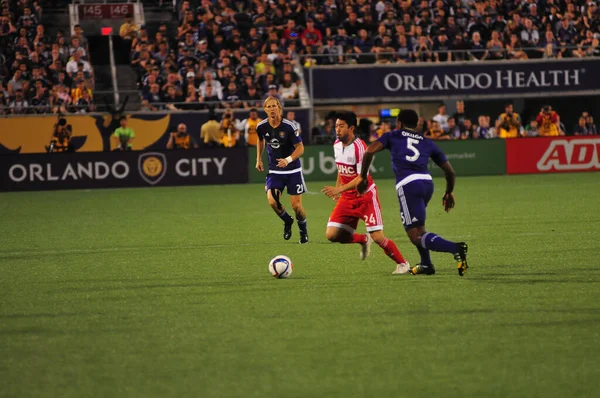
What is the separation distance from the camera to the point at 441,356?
6.57 m

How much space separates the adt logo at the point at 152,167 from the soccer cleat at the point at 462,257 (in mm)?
18872

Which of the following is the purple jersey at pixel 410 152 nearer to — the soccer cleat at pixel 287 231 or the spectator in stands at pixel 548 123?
the soccer cleat at pixel 287 231

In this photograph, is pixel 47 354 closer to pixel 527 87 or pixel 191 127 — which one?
pixel 191 127

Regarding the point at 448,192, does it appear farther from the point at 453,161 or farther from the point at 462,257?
the point at 453,161

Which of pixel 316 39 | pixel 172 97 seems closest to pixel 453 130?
pixel 316 39

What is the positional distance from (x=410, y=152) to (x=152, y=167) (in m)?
18.7

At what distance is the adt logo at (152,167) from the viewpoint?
2794cm

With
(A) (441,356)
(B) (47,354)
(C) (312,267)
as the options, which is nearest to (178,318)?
(B) (47,354)

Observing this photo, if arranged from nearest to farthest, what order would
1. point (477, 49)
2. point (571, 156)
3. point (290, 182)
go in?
1. point (290, 182)
2. point (571, 156)
3. point (477, 49)

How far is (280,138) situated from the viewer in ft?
48.4

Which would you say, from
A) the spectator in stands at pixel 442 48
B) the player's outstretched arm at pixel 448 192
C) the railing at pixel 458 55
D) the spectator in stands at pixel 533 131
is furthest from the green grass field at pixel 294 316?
the spectator in stands at pixel 442 48

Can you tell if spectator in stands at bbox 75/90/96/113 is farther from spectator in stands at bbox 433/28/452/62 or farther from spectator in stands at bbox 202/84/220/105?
spectator in stands at bbox 433/28/452/62

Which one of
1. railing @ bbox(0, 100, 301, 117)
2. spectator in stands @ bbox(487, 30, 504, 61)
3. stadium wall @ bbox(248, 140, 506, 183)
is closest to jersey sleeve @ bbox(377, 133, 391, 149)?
stadium wall @ bbox(248, 140, 506, 183)

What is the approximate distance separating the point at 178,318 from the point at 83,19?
1064 inches
